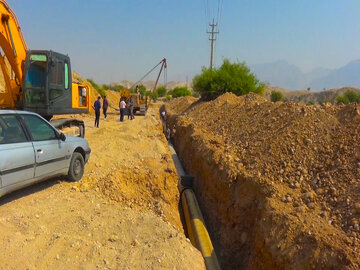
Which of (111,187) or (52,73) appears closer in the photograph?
(111,187)

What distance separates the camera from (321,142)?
8.80 m

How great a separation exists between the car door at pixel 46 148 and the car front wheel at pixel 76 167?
0.34 meters

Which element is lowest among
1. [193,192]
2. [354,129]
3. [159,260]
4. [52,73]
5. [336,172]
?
[193,192]

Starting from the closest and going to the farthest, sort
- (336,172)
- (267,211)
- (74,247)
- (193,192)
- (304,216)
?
(74,247), (304,216), (267,211), (336,172), (193,192)

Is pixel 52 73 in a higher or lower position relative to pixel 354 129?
higher

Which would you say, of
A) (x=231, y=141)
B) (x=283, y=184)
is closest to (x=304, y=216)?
(x=283, y=184)

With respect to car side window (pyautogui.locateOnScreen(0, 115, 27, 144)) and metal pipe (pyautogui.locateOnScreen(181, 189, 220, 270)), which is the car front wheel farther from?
metal pipe (pyautogui.locateOnScreen(181, 189, 220, 270))

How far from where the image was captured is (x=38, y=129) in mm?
6543

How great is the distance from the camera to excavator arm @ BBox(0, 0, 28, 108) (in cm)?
989

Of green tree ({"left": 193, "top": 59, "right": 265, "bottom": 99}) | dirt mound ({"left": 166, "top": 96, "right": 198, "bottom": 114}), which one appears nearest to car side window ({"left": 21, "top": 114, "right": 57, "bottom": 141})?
green tree ({"left": 193, "top": 59, "right": 265, "bottom": 99})

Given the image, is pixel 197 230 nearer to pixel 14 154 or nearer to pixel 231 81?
pixel 14 154

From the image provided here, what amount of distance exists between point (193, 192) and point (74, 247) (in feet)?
22.0

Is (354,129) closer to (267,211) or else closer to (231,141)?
(267,211)

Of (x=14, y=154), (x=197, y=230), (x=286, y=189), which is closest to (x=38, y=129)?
(x=14, y=154)
